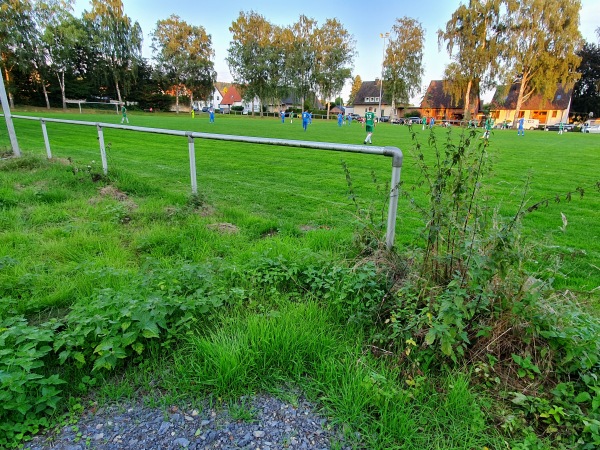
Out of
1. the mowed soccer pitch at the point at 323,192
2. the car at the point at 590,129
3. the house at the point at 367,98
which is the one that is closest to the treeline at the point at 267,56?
the car at the point at 590,129

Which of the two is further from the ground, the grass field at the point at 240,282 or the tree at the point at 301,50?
the tree at the point at 301,50

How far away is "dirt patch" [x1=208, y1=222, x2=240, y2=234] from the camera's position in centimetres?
440

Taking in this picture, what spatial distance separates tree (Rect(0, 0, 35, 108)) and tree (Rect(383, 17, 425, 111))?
1900 inches

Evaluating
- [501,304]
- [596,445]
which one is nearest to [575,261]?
[501,304]

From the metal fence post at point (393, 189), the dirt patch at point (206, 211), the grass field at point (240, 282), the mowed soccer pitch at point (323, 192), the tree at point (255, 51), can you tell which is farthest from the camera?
the tree at point (255, 51)

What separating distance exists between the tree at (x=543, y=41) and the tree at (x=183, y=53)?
43721mm

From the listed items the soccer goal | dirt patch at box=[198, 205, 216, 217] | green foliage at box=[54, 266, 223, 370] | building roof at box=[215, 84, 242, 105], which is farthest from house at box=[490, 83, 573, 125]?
building roof at box=[215, 84, 242, 105]

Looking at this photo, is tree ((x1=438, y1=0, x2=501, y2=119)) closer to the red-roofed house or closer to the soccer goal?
the soccer goal

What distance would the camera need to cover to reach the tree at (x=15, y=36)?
1570 inches

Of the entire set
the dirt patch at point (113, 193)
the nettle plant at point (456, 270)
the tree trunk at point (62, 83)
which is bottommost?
the dirt patch at point (113, 193)

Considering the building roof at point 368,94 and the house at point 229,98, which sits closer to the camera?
the building roof at point 368,94

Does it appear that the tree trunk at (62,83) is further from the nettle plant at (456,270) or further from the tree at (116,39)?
the nettle plant at (456,270)

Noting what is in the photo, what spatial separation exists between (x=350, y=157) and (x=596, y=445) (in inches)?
451

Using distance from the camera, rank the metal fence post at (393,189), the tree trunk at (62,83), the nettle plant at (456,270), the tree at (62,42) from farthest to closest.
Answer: the tree trunk at (62,83)
the tree at (62,42)
the metal fence post at (393,189)
the nettle plant at (456,270)
